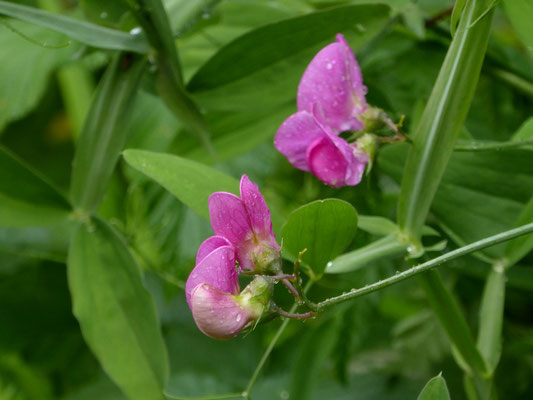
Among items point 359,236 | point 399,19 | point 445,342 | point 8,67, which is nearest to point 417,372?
point 445,342

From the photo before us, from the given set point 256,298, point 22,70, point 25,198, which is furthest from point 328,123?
point 22,70

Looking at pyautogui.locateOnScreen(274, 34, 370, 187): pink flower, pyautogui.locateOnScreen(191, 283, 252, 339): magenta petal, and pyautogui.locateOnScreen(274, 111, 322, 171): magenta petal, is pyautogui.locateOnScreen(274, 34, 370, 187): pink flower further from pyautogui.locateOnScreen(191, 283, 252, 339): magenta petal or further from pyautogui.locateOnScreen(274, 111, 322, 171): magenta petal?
pyautogui.locateOnScreen(191, 283, 252, 339): magenta petal

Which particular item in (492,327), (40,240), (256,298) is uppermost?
(256,298)

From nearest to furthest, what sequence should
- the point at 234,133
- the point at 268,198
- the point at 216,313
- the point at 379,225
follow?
1. the point at 216,313
2. the point at 379,225
3. the point at 234,133
4. the point at 268,198

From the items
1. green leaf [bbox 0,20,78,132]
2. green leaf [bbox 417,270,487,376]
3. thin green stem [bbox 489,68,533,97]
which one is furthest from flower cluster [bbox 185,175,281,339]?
green leaf [bbox 0,20,78,132]

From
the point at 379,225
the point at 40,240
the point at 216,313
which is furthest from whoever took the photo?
the point at 40,240

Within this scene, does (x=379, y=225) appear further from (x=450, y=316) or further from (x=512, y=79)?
(x=512, y=79)

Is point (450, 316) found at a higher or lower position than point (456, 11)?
lower
